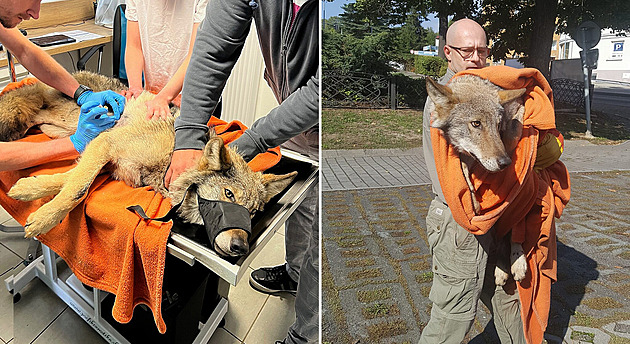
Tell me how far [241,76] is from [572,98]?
1222 mm

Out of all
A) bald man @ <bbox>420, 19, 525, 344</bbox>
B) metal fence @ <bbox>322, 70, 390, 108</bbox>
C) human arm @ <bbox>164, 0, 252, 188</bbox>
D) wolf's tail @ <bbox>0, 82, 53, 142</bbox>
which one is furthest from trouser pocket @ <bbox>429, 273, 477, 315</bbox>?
wolf's tail @ <bbox>0, 82, 53, 142</bbox>

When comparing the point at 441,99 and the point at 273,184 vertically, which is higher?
the point at 441,99

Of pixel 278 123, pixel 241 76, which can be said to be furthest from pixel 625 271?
pixel 241 76

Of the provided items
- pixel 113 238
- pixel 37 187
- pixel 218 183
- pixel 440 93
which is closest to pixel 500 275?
pixel 440 93

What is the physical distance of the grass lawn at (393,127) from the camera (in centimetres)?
151

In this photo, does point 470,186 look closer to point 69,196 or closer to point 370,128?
point 370,128

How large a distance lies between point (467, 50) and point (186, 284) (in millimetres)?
1446

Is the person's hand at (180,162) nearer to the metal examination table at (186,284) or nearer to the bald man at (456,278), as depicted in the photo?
the metal examination table at (186,284)

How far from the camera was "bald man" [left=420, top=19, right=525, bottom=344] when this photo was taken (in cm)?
156

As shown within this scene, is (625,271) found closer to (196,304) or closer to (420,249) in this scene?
(420,249)

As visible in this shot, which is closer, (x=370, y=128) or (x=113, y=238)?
(x=113, y=238)

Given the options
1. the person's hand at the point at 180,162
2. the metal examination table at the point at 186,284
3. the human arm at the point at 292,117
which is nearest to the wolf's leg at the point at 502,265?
the metal examination table at the point at 186,284

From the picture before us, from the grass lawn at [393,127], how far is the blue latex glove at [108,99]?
2.44 ft

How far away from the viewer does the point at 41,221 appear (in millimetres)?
1238
